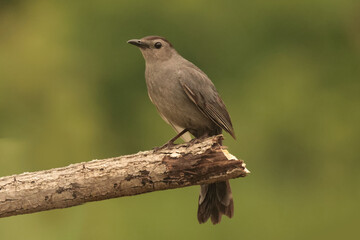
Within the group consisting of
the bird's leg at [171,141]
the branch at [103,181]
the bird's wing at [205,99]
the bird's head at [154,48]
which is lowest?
the branch at [103,181]

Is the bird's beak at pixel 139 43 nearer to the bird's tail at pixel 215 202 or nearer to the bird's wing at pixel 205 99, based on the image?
the bird's wing at pixel 205 99

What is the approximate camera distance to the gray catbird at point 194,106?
3982mm

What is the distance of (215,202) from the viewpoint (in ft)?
13.1

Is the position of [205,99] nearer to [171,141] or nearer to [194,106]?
[194,106]

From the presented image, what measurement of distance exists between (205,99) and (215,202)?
2.38 ft

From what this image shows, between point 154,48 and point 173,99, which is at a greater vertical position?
point 154,48

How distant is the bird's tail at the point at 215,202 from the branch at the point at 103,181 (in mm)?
628

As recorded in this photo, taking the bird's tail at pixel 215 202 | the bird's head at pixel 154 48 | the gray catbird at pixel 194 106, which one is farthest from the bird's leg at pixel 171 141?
the bird's head at pixel 154 48

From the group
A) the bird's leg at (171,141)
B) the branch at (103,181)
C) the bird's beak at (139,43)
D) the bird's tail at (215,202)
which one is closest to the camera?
the branch at (103,181)

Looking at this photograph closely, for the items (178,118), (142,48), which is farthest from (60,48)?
(178,118)

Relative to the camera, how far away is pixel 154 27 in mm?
5945

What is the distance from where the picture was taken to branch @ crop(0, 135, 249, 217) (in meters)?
3.37

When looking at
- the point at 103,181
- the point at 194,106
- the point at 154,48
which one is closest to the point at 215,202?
the point at 194,106

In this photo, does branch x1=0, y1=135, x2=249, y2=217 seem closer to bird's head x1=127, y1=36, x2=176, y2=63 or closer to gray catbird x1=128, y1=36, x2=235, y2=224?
gray catbird x1=128, y1=36, x2=235, y2=224
